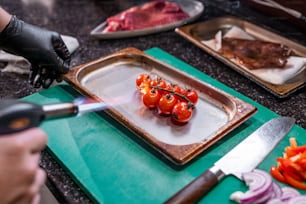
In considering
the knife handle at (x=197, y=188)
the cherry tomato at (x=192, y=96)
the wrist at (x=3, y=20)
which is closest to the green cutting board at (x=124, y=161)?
the knife handle at (x=197, y=188)

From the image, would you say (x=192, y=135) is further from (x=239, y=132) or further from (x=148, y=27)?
(x=148, y=27)

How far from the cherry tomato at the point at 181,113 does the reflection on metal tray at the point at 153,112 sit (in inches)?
0.7

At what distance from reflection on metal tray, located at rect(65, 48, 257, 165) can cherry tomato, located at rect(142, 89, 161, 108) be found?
2 centimetres

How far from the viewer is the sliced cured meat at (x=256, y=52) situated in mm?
1062

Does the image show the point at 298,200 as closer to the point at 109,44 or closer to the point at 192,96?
the point at 192,96

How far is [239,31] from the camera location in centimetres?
124

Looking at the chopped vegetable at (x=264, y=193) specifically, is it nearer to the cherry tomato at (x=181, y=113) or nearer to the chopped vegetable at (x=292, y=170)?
the chopped vegetable at (x=292, y=170)

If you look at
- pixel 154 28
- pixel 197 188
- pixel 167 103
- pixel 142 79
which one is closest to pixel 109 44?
pixel 154 28

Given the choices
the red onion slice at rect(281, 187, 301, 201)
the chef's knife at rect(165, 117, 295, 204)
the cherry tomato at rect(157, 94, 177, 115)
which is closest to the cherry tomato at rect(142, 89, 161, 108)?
the cherry tomato at rect(157, 94, 177, 115)

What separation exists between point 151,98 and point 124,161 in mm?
188

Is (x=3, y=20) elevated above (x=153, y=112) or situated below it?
above

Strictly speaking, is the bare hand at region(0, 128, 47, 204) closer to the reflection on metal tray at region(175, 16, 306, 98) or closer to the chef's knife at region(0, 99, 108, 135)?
the chef's knife at region(0, 99, 108, 135)

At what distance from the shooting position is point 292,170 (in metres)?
0.72

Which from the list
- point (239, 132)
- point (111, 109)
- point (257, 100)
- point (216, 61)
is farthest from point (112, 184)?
Answer: point (216, 61)
